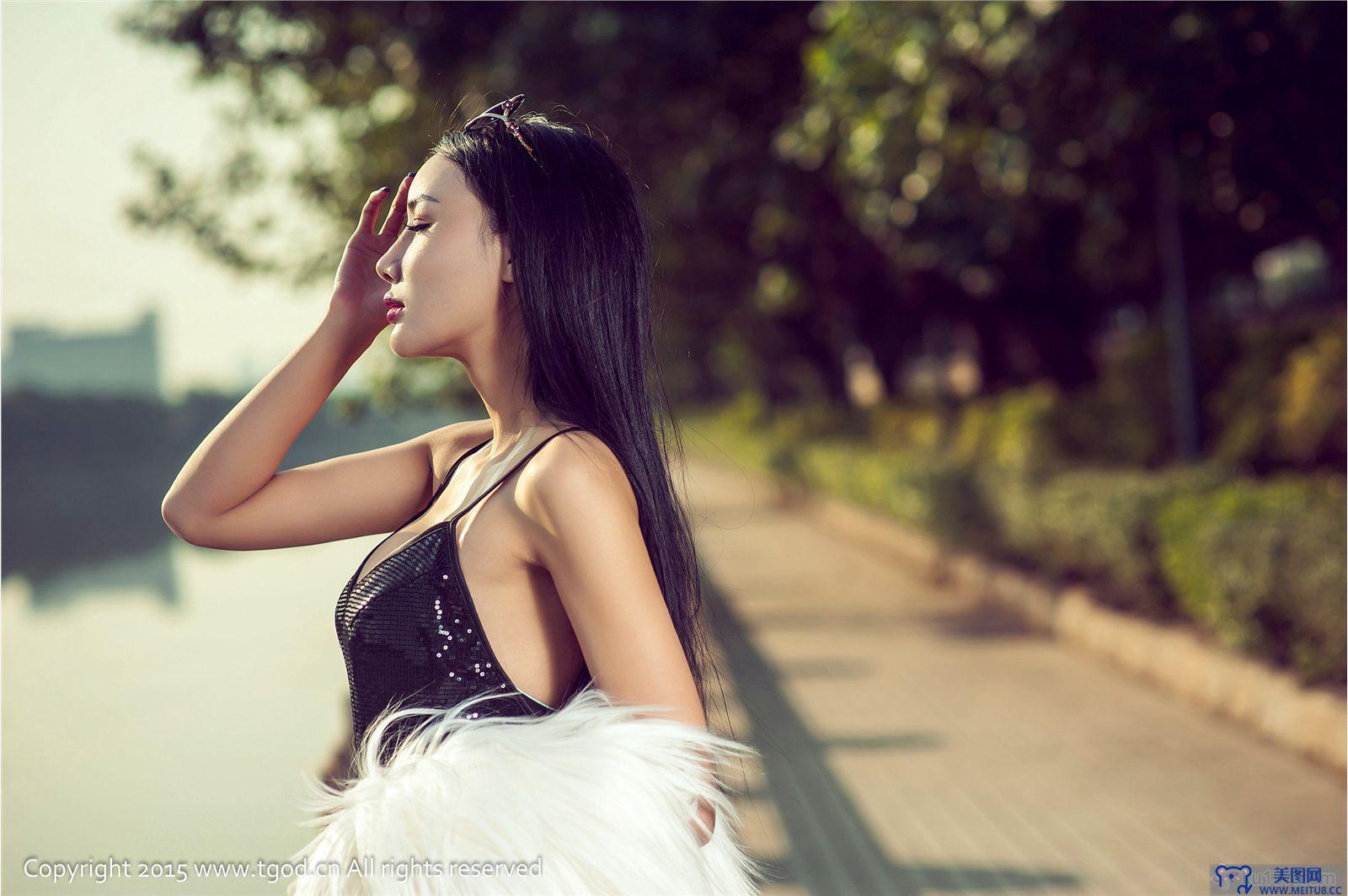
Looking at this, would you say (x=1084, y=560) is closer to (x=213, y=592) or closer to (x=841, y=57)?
(x=841, y=57)

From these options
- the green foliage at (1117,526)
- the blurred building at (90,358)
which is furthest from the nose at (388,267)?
the green foliage at (1117,526)

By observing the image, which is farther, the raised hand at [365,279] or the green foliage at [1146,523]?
the green foliage at [1146,523]

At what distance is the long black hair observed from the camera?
1638mm

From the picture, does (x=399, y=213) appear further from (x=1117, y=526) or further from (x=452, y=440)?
(x=1117, y=526)

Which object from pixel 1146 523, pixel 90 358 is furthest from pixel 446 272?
pixel 1146 523

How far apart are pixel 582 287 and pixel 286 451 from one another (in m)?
0.53

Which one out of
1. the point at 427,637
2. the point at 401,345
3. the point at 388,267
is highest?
the point at 388,267

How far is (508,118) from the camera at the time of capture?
1.74m

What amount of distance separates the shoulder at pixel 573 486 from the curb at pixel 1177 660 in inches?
195

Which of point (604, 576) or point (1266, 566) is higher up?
point (604, 576)

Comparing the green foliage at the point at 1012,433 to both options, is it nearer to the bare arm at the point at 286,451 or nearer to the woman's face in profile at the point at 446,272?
Result: the bare arm at the point at 286,451

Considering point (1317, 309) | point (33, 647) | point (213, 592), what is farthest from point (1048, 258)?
point (33, 647)

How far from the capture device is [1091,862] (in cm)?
488

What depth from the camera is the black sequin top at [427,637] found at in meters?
1.62
